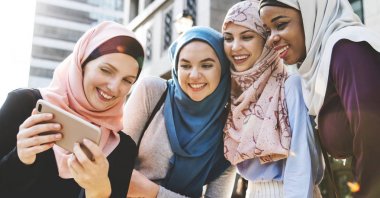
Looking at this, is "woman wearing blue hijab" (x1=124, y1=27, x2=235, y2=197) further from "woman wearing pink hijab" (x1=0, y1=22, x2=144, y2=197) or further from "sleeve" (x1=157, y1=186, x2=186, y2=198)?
"woman wearing pink hijab" (x1=0, y1=22, x2=144, y2=197)

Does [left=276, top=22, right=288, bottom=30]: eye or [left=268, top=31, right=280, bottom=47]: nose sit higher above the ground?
[left=276, top=22, right=288, bottom=30]: eye

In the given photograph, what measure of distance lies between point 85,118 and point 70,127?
0.55 m

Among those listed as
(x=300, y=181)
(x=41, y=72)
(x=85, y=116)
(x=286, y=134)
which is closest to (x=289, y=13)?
(x=286, y=134)

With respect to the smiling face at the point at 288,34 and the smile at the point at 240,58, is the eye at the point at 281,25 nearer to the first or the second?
the smiling face at the point at 288,34

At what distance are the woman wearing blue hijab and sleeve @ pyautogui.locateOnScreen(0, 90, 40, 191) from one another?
0.86 meters

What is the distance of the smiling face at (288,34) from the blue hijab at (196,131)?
0.55 metres

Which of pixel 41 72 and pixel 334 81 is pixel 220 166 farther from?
pixel 41 72

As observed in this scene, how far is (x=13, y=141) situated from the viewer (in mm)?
2186

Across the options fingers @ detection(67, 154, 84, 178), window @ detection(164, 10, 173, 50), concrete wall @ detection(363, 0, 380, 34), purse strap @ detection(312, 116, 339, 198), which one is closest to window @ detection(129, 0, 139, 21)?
window @ detection(164, 10, 173, 50)

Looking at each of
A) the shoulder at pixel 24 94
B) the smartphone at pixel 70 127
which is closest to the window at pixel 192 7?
the shoulder at pixel 24 94

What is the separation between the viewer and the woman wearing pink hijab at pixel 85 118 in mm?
1959

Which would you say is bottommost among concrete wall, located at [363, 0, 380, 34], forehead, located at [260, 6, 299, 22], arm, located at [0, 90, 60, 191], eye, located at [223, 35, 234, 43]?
arm, located at [0, 90, 60, 191]

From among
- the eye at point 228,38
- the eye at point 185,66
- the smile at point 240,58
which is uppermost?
the eye at point 228,38

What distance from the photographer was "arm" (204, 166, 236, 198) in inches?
124
